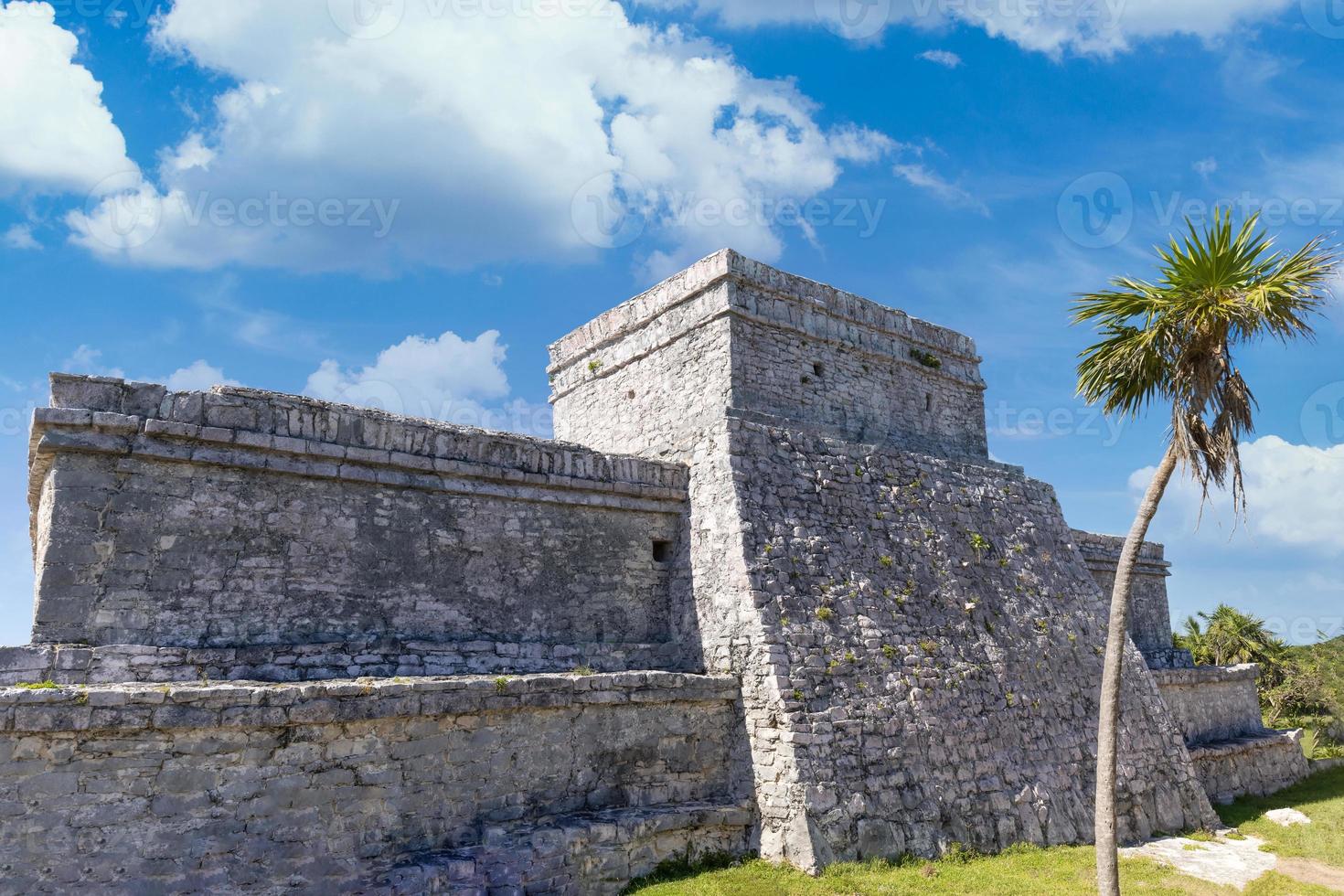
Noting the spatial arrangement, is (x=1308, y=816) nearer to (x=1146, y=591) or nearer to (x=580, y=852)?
(x=1146, y=591)

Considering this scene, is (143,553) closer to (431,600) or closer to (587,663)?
(431,600)

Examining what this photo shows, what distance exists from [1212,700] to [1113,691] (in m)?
12.6

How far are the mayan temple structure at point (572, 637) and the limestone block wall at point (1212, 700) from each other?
161 inches

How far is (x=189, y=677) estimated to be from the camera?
826cm

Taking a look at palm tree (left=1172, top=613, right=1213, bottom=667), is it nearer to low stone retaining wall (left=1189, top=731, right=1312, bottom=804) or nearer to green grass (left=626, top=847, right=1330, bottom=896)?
low stone retaining wall (left=1189, top=731, right=1312, bottom=804)

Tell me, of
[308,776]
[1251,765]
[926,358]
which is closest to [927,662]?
[926,358]

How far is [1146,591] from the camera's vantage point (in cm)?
2219

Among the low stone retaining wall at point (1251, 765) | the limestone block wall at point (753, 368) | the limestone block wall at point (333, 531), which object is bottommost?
the low stone retaining wall at point (1251, 765)

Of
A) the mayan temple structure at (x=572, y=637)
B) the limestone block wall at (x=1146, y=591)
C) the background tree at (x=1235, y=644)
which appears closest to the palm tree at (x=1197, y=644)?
the background tree at (x=1235, y=644)

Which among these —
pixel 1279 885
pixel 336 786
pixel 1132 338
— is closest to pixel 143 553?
pixel 336 786

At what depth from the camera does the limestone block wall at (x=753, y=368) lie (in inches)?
518

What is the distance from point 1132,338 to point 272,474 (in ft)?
31.9

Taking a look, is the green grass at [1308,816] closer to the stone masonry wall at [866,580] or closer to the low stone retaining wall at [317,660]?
the stone masonry wall at [866,580]

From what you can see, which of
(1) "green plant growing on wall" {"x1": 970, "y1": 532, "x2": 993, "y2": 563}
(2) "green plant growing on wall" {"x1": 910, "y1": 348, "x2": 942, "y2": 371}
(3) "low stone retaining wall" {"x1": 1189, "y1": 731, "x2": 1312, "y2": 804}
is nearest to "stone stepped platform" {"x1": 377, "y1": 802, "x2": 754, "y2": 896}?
(1) "green plant growing on wall" {"x1": 970, "y1": 532, "x2": 993, "y2": 563}
